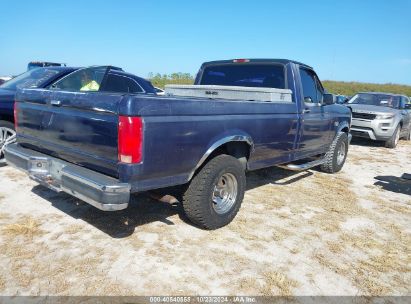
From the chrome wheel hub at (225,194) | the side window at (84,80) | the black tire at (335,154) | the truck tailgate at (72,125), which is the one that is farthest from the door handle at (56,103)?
the black tire at (335,154)

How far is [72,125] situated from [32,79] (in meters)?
3.94

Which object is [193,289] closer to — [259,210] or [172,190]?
[172,190]

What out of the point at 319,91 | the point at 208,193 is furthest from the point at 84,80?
the point at 319,91

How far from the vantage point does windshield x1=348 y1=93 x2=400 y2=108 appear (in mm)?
12203

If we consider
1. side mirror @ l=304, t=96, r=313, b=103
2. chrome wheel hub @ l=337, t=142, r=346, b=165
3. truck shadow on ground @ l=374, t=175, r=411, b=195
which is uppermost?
side mirror @ l=304, t=96, r=313, b=103

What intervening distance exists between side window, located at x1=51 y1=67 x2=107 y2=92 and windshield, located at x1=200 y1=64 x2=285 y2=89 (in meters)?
1.92

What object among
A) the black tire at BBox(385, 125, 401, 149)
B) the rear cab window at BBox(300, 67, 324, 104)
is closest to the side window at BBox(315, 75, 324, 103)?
the rear cab window at BBox(300, 67, 324, 104)

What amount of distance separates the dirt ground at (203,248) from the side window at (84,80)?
171 cm

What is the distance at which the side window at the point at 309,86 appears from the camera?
5.62m

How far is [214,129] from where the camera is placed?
368cm

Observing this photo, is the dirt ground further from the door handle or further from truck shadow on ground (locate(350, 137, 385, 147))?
truck shadow on ground (locate(350, 137, 385, 147))

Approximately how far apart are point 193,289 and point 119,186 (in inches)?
40.3

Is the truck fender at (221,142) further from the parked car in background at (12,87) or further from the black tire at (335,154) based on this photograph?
the parked car in background at (12,87)

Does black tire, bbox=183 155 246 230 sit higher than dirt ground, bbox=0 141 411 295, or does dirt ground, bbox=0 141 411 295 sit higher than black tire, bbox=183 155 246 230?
black tire, bbox=183 155 246 230
